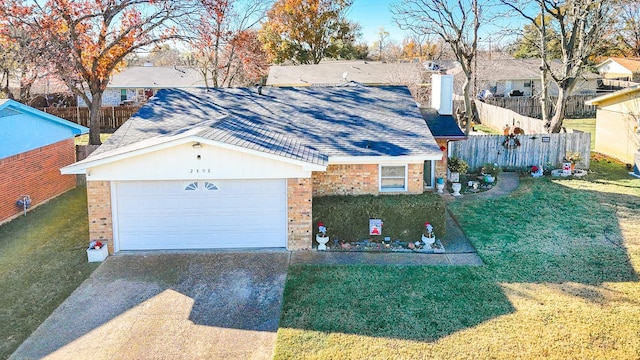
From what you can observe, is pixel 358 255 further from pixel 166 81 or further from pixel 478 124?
pixel 166 81

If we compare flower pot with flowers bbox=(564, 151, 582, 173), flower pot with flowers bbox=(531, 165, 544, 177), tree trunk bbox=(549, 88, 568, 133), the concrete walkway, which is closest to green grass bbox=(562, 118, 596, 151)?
tree trunk bbox=(549, 88, 568, 133)

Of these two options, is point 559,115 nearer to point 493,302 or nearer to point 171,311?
point 493,302

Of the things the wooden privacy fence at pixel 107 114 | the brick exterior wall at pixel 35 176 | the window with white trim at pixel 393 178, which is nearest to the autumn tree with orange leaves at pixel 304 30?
the wooden privacy fence at pixel 107 114

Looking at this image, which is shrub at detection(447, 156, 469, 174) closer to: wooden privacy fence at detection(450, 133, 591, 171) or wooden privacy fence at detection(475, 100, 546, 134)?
wooden privacy fence at detection(450, 133, 591, 171)

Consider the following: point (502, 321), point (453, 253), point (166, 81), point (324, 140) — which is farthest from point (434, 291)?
point (166, 81)

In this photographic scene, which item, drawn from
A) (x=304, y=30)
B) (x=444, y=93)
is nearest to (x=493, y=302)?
(x=444, y=93)

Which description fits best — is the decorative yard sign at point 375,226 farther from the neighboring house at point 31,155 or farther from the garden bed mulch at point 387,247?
the neighboring house at point 31,155
